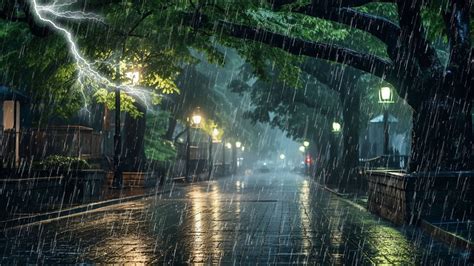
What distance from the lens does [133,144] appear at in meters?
34.3

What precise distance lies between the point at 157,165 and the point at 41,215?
27587 mm

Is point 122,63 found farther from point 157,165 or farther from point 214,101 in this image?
point 214,101

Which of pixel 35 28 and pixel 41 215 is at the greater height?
pixel 35 28

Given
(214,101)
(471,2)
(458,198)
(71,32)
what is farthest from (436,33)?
(214,101)

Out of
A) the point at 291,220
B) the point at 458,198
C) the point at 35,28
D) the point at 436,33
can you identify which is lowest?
the point at 291,220

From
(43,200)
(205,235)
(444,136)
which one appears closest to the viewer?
(205,235)

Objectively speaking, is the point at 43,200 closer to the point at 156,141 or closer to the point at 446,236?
the point at 446,236

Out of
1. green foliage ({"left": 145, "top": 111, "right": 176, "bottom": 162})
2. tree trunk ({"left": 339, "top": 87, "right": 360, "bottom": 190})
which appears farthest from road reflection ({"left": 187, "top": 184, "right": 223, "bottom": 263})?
green foliage ({"left": 145, "top": 111, "right": 176, "bottom": 162})

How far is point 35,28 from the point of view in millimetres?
16375

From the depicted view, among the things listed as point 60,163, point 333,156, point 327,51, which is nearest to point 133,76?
point 60,163

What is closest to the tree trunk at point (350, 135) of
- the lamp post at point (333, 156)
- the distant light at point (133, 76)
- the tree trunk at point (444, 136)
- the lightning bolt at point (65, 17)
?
the lamp post at point (333, 156)

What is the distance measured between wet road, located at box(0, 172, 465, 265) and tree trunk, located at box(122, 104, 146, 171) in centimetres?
1660

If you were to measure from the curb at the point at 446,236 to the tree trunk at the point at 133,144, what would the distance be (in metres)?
22.9

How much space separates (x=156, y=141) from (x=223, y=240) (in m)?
34.2
